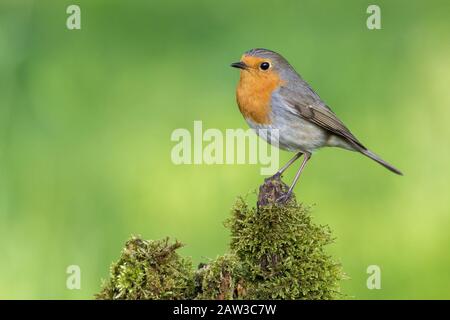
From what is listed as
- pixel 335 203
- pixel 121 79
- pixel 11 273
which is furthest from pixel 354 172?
pixel 11 273

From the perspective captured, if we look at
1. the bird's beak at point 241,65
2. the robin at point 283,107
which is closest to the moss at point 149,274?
the robin at point 283,107

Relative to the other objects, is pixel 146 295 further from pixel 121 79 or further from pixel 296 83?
pixel 121 79

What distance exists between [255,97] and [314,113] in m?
0.42

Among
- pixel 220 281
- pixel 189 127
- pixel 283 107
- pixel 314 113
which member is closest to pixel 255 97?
pixel 283 107

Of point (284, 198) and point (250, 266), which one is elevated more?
point (284, 198)

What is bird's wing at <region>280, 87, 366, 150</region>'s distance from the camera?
539 centimetres

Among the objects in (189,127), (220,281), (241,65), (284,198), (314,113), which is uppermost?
(241,65)

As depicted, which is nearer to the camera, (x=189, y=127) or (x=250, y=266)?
(x=250, y=266)

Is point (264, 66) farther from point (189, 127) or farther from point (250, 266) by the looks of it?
point (250, 266)

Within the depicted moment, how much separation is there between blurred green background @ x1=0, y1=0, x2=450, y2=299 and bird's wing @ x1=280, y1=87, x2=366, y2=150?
0.93 metres

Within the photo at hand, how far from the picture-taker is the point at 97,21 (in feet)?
26.3

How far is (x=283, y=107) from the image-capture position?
5.36 m

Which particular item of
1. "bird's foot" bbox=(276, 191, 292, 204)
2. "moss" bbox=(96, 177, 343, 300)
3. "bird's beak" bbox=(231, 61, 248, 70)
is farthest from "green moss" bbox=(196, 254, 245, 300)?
"bird's beak" bbox=(231, 61, 248, 70)

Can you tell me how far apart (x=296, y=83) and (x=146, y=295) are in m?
2.42
